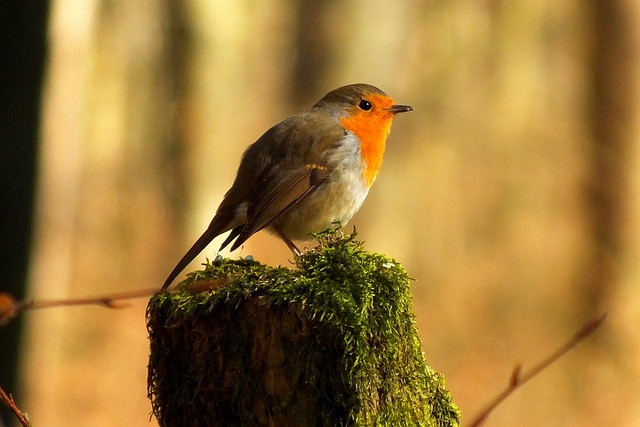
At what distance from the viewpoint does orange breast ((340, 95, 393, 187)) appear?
454 cm

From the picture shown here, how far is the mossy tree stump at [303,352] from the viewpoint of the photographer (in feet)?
7.47

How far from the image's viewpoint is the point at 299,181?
428 centimetres

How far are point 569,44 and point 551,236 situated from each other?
2151mm

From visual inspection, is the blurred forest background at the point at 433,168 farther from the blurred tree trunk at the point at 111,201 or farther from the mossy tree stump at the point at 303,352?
the mossy tree stump at the point at 303,352

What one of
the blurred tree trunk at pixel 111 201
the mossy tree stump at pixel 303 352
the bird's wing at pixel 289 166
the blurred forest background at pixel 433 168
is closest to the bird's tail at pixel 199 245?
the bird's wing at pixel 289 166

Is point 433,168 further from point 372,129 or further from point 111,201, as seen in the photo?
point 372,129

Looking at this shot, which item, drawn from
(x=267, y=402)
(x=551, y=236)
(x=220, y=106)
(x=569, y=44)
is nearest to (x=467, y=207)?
(x=551, y=236)

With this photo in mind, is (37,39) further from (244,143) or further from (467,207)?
(467,207)

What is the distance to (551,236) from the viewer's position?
11.0 metres

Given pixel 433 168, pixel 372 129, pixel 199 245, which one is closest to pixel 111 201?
pixel 433 168

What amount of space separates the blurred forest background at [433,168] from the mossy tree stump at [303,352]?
253 inches

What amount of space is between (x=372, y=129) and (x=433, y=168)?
21.7 feet

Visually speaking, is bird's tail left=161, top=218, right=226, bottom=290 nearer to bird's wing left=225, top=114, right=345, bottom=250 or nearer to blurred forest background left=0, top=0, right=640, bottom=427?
bird's wing left=225, top=114, right=345, bottom=250

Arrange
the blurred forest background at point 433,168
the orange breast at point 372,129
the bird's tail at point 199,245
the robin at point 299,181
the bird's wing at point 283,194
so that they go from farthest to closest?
the blurred forest background at point 433,168
the orange breast at point 372,129
the robin at point 299,181
the bird's wing at point 283,194
the bird's tail at point 199,245
